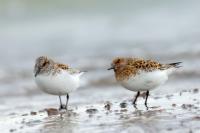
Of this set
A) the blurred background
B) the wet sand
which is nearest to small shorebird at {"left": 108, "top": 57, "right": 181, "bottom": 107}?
the wet sand

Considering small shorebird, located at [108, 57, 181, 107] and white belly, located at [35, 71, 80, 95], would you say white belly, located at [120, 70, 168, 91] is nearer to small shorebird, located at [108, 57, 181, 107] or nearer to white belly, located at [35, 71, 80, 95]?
small shorebird, located at [108, 57, 181, 107]

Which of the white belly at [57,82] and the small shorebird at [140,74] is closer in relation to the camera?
the small shorebird at [140,74]

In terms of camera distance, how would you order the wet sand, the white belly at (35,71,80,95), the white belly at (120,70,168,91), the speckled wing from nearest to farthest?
the wet sand < the white belly at (120,70,168,91) < the speckled wing < the white belly at (35,71,80,95)

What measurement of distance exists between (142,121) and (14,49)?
13508 mm

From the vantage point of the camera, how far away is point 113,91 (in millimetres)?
15625

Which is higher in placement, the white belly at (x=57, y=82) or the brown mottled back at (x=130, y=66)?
the brown mottled back at (x=130, y=66)

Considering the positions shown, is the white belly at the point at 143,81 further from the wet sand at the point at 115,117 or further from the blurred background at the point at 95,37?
the blurred background at the point at 95,37

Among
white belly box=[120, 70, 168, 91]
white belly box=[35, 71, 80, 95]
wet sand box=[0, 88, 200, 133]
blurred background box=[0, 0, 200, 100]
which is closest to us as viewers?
wet sand box=[0, 88, 200, 133]

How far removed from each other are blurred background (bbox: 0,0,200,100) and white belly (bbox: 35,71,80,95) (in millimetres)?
3140

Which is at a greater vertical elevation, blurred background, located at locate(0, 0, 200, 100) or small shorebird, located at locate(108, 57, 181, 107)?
blurred background, located at locate(0, 0, 200, 100)

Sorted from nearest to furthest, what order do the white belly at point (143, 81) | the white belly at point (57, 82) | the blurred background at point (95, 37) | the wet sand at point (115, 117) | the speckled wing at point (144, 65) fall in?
the wet sand at point (115, 117) < the white belly at point (143, 81) < the speckled wing at point (144, 65) < the white belly at point (57, 82) < the blurred background at point (95, 37)

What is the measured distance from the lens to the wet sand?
9.70 meters

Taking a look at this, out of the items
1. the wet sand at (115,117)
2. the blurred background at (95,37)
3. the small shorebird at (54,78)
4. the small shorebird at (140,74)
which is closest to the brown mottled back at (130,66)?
the small shorebird at (140,74)

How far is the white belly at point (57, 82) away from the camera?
12.0 metres
